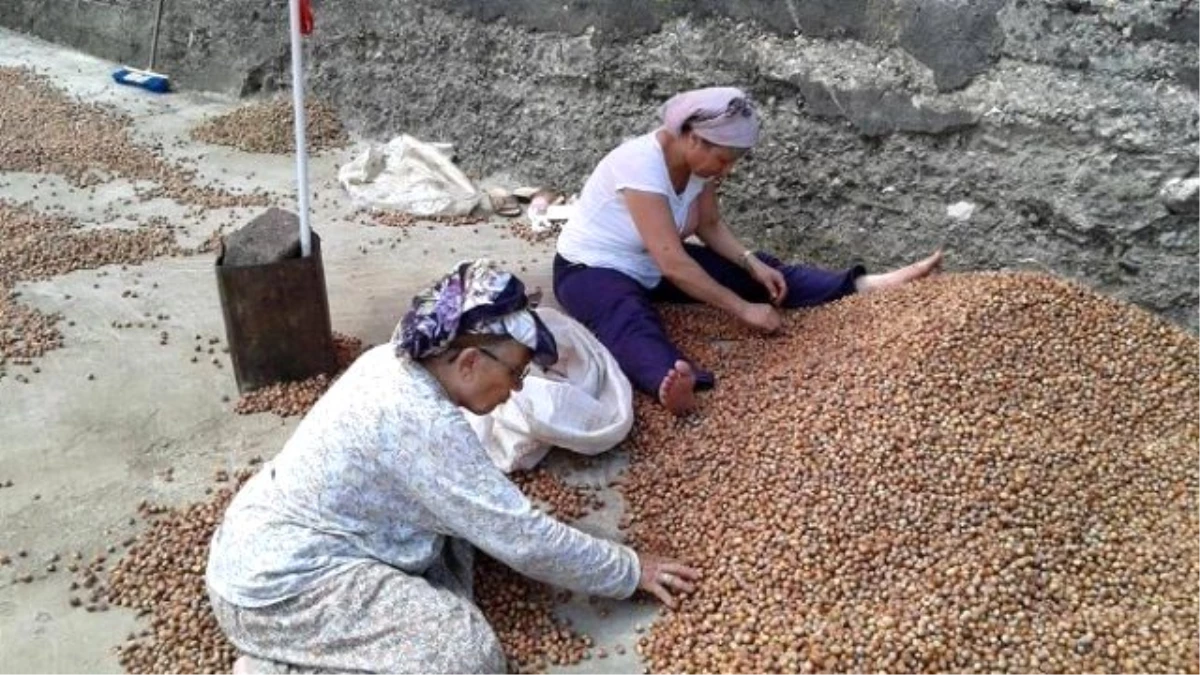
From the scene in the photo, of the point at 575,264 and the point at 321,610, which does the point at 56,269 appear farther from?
the point at 321,610

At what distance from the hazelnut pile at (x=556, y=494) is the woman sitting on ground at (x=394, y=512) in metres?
0.58

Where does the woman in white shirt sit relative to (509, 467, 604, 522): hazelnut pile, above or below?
above

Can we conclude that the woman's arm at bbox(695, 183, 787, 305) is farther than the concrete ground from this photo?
Yes

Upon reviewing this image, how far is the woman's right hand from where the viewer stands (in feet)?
12.5

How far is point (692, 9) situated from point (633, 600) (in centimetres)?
300

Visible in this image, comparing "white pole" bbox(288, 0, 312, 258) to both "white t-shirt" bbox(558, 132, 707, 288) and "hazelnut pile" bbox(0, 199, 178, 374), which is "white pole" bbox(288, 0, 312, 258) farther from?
"hazelnut pile" bbox(0, 199, 178, 374)

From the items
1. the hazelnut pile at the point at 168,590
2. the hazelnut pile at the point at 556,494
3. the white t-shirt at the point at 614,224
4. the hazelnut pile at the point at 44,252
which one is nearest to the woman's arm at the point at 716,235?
the white t-shirt at the point at 614,224

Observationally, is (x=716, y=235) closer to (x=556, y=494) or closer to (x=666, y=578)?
(x=556, y=494)

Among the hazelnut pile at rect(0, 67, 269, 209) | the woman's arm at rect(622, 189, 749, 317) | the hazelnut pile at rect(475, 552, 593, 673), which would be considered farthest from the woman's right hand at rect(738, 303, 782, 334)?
the hazelnut pile at rect(0, 67, 269, 209)

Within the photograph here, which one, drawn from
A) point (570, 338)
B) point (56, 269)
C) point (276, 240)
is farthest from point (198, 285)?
point (570, 338)

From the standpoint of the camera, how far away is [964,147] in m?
4.22

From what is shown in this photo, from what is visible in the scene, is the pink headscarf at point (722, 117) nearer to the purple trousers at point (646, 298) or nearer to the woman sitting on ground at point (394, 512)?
the purple trousers at point (646, 298)

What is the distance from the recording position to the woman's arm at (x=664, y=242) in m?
3.75

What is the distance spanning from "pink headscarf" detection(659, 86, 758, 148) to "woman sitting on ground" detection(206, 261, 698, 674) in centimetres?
144
